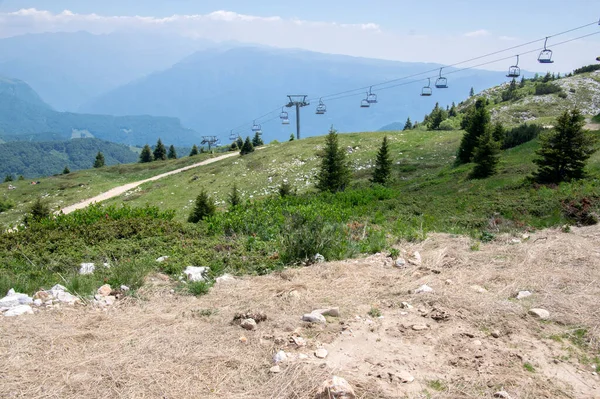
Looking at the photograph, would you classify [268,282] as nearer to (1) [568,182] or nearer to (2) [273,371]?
(2) [273,371]

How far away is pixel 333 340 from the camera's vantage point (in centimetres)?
517

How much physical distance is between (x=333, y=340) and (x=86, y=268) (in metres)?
5.95

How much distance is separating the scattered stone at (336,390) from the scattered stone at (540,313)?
331cm

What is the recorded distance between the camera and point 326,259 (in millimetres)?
8688

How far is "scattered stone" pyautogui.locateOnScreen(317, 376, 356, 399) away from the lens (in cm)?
400

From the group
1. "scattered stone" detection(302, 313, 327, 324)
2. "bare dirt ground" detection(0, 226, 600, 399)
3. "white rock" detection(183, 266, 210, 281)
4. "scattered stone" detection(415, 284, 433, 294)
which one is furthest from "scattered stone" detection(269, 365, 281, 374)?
"white rock" detection(183, 266, 210, 281)

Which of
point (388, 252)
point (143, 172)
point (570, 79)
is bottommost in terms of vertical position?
point (143, 172)

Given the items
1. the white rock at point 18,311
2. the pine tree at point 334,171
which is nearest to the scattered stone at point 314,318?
the white rock at point 18,311

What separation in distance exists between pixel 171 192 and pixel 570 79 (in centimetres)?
7631

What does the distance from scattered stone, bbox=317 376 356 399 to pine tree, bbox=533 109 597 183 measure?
1526 cm

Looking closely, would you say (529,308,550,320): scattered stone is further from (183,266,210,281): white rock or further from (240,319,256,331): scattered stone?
(183,266,210,281): white rock

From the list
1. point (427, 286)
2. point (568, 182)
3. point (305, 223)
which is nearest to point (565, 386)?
point (427, 286)

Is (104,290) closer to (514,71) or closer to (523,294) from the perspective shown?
(523,294)

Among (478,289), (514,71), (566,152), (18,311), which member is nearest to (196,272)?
(18,311)
